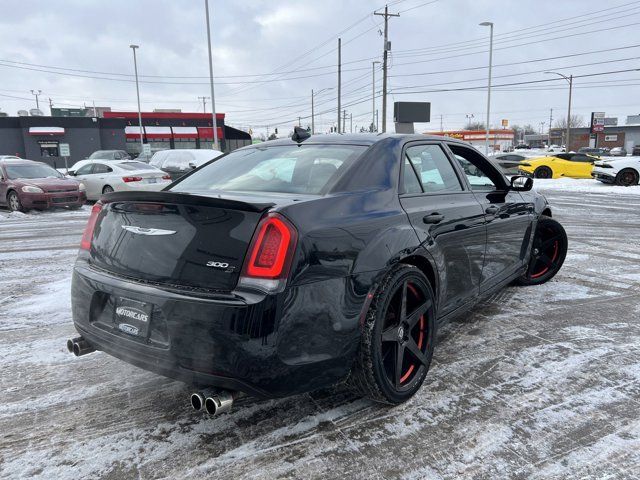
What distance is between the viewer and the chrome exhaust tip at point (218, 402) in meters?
2.21

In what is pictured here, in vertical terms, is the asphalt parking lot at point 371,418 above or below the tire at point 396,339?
below

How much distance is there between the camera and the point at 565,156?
25.7 m

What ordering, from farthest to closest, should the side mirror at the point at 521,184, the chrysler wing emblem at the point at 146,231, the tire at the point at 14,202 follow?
the tire at the point at 14,202
the side mirror at the point at 521,184
the chrysler wing emblem at the point at 146,231

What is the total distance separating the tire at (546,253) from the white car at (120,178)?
10.9 m

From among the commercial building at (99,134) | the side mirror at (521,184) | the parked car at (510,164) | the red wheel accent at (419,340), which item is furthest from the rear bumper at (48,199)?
the commercial building at (99,134)

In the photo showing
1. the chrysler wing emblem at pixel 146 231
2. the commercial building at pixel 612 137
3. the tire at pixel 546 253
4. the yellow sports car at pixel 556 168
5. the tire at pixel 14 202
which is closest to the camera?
the chrysler wing emblem at pixel 146 231

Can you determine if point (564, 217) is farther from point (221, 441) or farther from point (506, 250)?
point (221, 441)

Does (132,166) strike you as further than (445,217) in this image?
Yes

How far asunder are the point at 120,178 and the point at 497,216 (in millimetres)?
12388

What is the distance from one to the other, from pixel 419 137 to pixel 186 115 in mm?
56550

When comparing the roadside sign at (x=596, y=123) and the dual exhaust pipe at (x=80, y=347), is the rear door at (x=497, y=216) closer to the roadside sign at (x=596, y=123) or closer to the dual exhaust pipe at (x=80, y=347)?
the dual exhaust pipe at (x=80, y=347)

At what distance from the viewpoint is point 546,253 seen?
5.49 metres

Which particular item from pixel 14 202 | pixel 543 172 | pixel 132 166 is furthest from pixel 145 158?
pixel 543 172

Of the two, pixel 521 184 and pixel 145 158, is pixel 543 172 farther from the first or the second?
pixel 145 158
